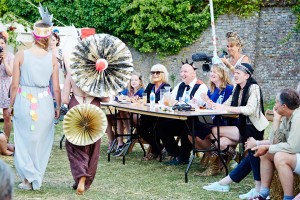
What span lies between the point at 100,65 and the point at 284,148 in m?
1.99

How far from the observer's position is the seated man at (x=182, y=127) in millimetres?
8664

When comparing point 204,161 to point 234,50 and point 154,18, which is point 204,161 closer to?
point 234,50

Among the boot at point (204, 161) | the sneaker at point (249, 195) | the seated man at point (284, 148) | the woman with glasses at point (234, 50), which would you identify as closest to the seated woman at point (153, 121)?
the boot at point (204, 161)

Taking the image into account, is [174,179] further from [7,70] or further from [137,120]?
[7,70]

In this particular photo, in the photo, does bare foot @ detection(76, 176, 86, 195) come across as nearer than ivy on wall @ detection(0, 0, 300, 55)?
Yes

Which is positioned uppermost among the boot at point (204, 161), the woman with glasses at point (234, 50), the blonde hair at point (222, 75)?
the woman with glasses at point (234, 50)

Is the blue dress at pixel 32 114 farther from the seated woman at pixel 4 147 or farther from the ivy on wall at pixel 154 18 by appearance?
the ivy on wall at pixel 154 18

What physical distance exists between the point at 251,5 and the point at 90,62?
38.4 ft

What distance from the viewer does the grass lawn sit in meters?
6.55

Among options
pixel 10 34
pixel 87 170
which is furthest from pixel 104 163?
pixel 10 34

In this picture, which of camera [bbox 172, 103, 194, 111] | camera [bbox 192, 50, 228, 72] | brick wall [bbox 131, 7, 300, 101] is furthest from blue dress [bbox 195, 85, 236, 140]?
brick wall [bbox 131, 7, 300, 101]

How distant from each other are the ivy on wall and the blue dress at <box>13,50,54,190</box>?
11832 millimetres

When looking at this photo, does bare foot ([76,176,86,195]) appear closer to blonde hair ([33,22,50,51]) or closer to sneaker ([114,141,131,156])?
blonde hair ([33,22,50,51])

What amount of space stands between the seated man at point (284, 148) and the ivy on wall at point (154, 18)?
477 inches
